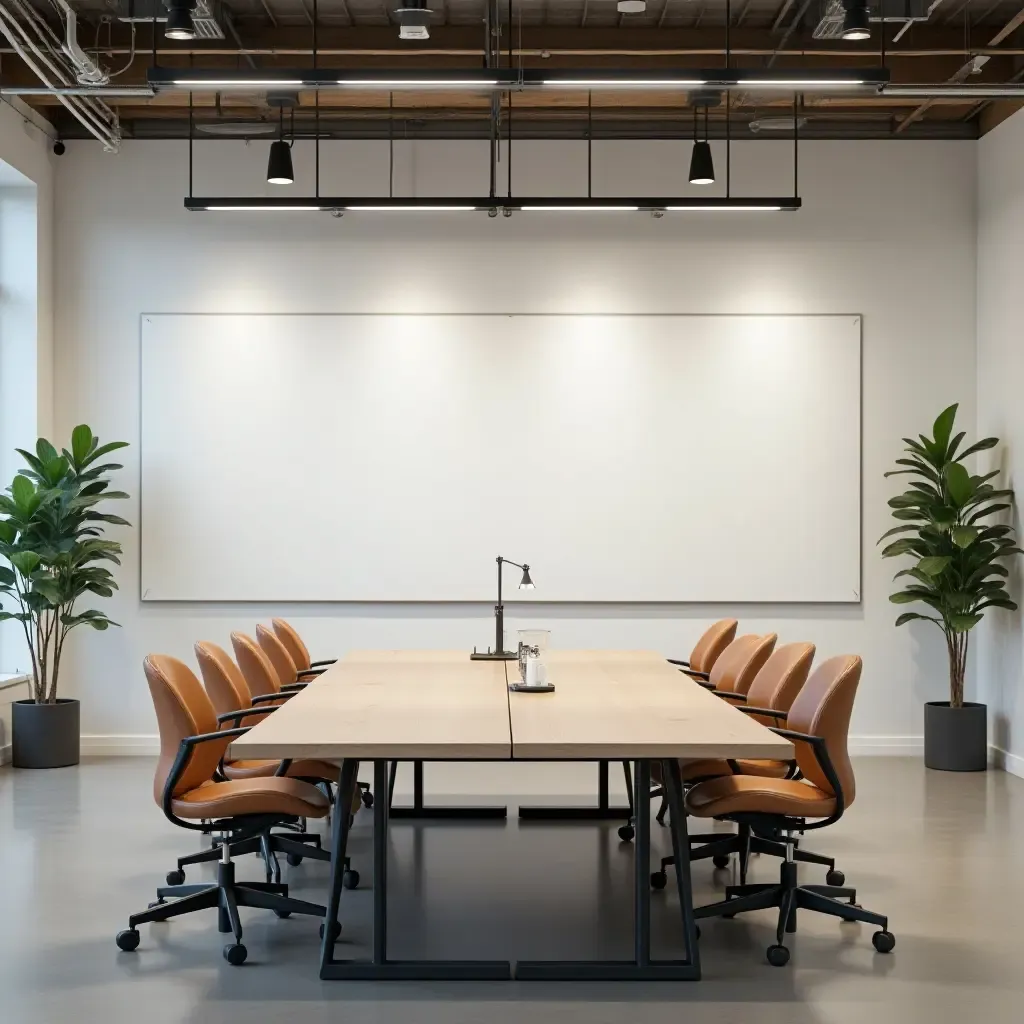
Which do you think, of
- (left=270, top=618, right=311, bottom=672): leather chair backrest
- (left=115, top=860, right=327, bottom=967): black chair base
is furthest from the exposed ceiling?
(left=115, top=860, right=327, bottom=967): black chair base

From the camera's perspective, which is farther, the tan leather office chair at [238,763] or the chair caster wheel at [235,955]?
the tan leather office chair at [238,763]

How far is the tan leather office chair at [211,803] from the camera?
14.3 feet

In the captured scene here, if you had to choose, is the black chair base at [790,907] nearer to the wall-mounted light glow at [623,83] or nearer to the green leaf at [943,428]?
the wall-mounted light glow at [623,83]

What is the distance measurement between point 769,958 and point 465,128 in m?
5.91

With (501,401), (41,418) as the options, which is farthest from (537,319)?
(41,418)

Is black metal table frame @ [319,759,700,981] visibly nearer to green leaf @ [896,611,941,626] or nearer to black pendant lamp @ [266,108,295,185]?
black pendant lamp @ [266,108,295,185]

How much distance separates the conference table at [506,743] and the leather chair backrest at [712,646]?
1.67 meters

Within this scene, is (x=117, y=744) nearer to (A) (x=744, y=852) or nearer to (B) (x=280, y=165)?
(B) (x=280, y=165)

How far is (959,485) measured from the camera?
7770mm

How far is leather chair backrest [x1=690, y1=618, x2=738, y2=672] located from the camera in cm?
661

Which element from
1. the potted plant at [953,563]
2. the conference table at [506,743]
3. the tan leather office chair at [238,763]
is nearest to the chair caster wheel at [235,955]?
the conference table at [506,743]

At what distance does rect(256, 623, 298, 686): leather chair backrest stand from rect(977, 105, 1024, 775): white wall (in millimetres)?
4279

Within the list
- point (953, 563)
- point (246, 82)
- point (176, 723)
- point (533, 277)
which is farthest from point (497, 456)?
point (176, 723)

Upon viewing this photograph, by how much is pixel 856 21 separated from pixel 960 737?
169 inches
